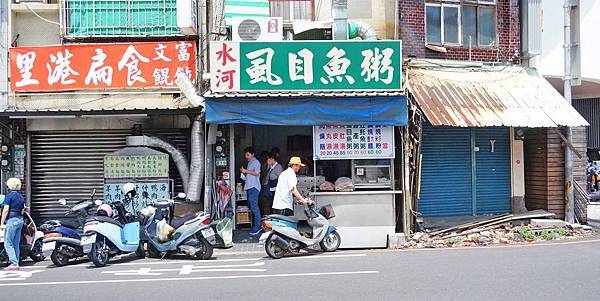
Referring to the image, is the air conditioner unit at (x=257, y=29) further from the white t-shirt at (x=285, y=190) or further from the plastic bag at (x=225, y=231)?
the plastic bag at (x=225, y=231)

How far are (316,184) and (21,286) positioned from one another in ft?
20.1

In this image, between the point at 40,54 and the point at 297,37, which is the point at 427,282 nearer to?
the point at 297,37

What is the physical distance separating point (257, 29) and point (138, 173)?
4.06 m

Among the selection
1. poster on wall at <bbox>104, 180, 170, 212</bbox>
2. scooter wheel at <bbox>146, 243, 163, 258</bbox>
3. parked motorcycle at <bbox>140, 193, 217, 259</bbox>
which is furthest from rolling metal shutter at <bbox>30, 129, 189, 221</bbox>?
parked motorcycle at <bbox>140, 193, 217, 259</bbox>

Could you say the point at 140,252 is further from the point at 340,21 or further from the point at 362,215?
the point at 340,21

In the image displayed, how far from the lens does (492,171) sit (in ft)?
47.4

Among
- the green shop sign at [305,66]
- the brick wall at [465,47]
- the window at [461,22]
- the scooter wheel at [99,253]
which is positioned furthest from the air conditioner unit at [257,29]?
the scooter wheel at [99,253]

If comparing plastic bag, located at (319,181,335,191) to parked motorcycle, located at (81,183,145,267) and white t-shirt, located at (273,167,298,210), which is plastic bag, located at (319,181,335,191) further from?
parked motorcycle, located at (81,183,145,267)

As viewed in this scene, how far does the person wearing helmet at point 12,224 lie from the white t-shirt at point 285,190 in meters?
4.52

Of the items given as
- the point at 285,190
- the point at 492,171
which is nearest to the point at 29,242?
the point at 285,190

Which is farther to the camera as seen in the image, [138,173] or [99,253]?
[138,173]

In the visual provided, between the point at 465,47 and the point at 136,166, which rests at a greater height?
the point at 465,47

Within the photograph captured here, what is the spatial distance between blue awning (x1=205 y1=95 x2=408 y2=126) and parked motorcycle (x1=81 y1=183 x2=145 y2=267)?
7.79ft

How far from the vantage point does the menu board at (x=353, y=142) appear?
12172 mm
